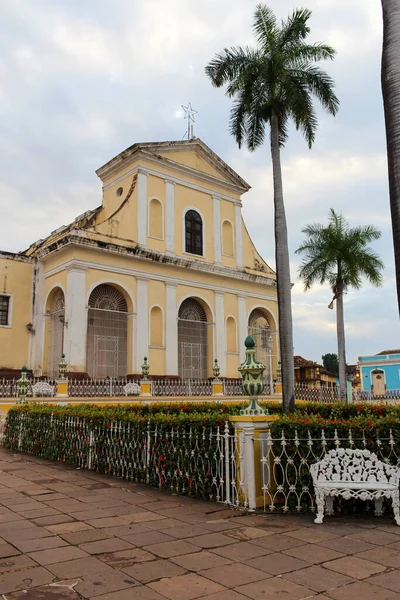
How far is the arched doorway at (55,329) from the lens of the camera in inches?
755

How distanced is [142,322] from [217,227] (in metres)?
6.64

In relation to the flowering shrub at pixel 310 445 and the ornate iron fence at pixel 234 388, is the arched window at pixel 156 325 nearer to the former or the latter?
A: the ornate iron fence at pixel 234 388

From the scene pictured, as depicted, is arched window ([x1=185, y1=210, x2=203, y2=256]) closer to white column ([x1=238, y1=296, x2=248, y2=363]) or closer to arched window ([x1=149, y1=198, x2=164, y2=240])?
arched window ([x1=149, y1=198, x2=164, y2=240])

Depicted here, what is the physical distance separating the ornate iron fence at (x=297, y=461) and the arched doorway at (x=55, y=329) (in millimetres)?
14510

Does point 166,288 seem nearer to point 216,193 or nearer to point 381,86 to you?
point 216,193

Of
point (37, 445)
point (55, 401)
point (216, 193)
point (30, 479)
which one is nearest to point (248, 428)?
point (30, 479)

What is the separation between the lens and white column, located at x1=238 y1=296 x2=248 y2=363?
23.2 metres

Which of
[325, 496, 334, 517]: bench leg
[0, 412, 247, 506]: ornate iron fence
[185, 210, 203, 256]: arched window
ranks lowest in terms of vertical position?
[325, 496, 334, 517]: bench leg

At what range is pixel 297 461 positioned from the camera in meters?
5.58

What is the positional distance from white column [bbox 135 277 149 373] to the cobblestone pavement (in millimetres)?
13213

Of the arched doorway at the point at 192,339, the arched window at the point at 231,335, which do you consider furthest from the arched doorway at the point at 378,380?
the arched doorway at the point at 192,339

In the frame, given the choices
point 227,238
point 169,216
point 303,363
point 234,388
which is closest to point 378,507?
point 234,388

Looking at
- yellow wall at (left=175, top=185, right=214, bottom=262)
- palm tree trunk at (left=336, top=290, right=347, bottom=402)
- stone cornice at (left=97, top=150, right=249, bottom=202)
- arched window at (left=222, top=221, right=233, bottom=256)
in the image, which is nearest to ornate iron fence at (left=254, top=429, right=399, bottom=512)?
palm tree trunk at (left=336, top=290, right=347, bottom=402)

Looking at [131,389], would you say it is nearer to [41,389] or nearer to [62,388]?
[62,388]
